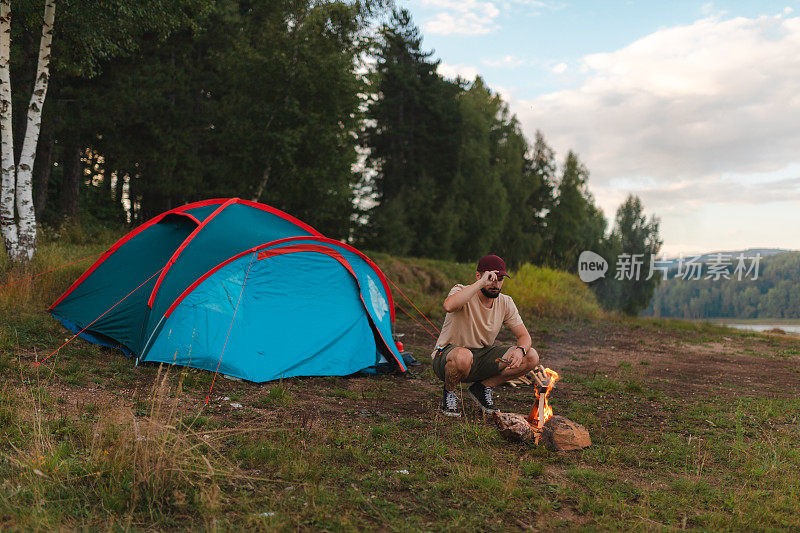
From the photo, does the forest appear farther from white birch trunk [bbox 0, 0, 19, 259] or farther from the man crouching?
the man crouching

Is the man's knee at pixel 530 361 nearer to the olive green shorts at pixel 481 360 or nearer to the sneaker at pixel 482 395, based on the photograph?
the olive green shorts at pixel 481 360

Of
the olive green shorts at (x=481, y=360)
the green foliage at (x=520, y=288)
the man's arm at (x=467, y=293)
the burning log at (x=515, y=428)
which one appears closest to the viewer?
the burning log at (x=515, y=428)

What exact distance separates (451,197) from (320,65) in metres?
15.5

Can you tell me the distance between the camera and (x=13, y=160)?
32.4ft

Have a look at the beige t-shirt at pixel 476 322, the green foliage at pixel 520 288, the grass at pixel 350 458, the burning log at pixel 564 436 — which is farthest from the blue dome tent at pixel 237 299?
the green foliage at pixel 520 288

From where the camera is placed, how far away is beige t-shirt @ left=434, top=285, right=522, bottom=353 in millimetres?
5660

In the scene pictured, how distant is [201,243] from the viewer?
7.16 m

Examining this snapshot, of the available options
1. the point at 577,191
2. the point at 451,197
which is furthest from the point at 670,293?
the point at 451,197

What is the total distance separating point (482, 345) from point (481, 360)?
0.52 feet

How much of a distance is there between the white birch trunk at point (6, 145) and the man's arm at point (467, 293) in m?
7.92

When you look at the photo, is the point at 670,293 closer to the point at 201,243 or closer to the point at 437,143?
the point at 437,143

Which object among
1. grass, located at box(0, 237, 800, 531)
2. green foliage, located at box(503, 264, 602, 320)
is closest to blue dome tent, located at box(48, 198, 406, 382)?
grass, located at box(0, 237, 800, 531)

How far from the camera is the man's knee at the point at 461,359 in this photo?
551 centimetres

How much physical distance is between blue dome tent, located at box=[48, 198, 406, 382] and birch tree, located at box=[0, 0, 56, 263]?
86.3 inches
